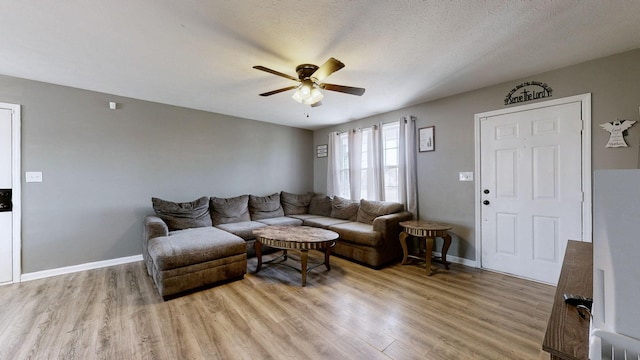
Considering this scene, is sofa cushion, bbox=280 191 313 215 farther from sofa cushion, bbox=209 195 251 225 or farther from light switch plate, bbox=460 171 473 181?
light switch plate, bbox=460 171 473 181

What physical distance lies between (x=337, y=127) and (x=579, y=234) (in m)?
3.86

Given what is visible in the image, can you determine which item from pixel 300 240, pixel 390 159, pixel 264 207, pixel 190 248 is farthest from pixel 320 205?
pixel 190 248

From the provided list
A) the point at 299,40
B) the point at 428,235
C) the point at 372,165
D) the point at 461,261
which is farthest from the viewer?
the point at 372,165

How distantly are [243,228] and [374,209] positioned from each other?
2.01 m

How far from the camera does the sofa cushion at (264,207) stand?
14.5 ft

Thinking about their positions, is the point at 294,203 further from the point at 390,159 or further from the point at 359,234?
the point at 390,159

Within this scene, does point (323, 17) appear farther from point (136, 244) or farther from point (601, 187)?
point (136, 244)

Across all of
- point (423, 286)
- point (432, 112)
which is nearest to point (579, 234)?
point (423, 286)

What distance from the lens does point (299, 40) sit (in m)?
2.09

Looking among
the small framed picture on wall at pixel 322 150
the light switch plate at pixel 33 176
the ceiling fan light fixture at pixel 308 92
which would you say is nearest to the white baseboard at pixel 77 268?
the light switch plate at pixel 33 176

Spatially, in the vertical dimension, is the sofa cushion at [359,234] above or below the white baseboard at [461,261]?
above

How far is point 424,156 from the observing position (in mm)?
3799

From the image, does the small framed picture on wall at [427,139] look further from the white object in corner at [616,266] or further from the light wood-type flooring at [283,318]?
the white object in corner at [616,266]

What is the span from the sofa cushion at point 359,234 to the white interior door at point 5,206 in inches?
149
